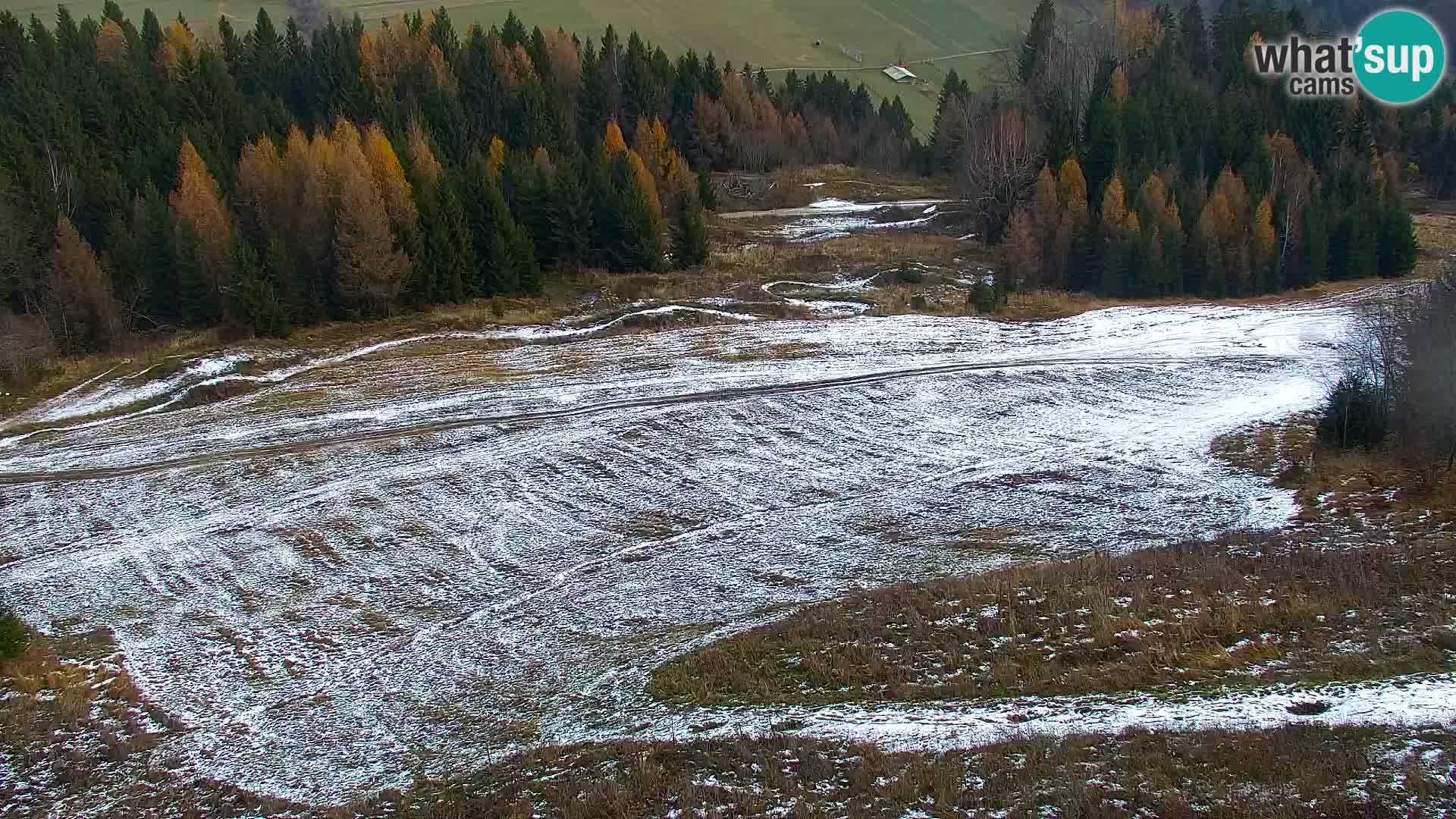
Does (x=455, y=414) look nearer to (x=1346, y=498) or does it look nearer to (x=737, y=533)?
(x=737, y=533)

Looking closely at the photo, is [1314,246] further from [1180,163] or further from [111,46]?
[111,46]

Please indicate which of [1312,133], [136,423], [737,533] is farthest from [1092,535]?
[1312,133]

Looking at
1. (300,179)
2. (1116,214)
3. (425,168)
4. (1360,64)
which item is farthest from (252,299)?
(1360,64)

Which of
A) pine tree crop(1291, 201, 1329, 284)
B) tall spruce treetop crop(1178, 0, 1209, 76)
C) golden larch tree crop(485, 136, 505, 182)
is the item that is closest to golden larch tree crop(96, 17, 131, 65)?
golden larch tree crop(485, 136, 505, 182)

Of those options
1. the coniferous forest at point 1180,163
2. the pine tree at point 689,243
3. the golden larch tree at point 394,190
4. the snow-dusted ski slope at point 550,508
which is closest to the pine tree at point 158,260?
the golden larch tree at point 394,190

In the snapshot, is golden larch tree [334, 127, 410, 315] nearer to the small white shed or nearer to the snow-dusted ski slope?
the snow-dusted ski slope

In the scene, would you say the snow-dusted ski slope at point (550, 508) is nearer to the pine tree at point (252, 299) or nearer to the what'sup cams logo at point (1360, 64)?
the pine tree at point (252, 299)

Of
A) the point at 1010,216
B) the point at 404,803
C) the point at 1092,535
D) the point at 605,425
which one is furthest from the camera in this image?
the point at 1010,216
